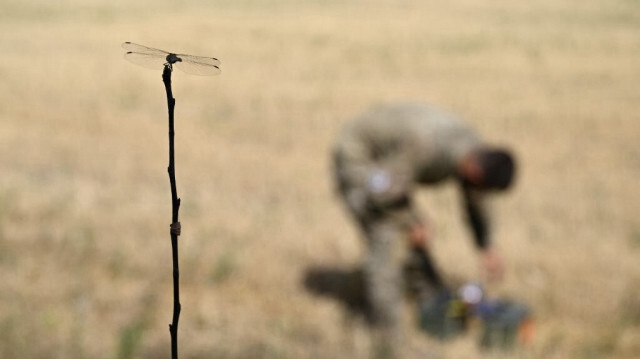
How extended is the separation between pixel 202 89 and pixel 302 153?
471 cm

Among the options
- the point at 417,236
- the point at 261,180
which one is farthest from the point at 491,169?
the point at 261,180

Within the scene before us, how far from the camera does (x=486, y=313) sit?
462cm

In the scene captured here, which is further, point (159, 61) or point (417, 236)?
point (417, 236)

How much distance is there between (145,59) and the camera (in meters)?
0.65

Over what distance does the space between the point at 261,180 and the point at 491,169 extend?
179 inches

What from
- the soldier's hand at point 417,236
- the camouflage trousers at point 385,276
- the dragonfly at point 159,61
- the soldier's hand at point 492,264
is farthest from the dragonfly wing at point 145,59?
the soldier's hand at point 417,236

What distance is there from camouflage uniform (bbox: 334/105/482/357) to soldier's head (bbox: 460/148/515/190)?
0.74 ft

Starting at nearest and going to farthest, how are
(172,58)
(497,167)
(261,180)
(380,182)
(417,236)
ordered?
(172,58), (497,167), (380,182), (417,236), (261,180)

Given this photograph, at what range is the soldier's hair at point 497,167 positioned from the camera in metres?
4.02

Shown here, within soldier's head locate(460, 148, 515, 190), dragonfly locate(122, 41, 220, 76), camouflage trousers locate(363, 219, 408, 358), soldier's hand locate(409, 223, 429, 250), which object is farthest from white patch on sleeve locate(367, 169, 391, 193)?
dragonfly locate(122, 41, 220, 76)

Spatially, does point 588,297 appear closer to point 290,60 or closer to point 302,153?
point 302,153

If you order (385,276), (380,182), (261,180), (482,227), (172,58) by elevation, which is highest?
(172,58)

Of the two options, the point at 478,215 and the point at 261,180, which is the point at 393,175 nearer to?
the point at 478,215

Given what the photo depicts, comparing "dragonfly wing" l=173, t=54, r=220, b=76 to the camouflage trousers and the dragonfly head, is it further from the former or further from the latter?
the camouflage trousers
